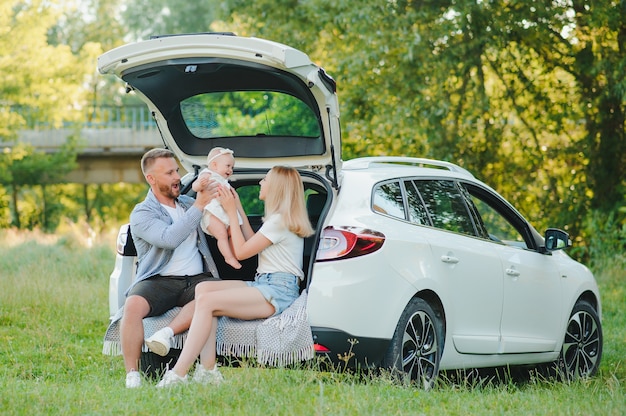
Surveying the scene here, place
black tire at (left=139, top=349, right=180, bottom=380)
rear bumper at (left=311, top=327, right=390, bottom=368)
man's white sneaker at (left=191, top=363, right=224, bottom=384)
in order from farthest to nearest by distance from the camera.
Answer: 1. black tire at (left=139, top=349, right=180, bottom=380)
2. man's white sneaker at (left=191, top=363, right=224, bottom=384)
3. rear bumper at (left=311, top=327, right=390, bottom=368)

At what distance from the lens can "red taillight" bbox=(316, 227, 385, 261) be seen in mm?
6109

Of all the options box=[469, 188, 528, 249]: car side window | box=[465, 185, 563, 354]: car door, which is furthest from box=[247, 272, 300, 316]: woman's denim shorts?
box=[469, 188, 528, 249]: car side window

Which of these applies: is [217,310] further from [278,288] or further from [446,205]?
[446,205]

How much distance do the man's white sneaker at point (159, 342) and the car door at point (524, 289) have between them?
8.27ft

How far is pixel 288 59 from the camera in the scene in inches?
239

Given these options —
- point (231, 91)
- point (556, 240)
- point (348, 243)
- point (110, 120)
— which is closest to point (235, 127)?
point (231, 91)

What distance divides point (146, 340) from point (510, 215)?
10.3ft

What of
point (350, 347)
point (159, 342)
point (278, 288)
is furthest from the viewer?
point (278, 288)

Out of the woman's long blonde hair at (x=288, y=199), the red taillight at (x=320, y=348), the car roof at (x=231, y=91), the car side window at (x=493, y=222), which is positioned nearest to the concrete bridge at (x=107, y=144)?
the car side window at (x=493, y=222)

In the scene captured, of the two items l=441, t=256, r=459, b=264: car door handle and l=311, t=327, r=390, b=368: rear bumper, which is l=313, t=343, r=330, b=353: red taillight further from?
l=441, t=256, r=459, b=264: car door handle

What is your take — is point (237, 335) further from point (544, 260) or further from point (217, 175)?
point (544, 260)

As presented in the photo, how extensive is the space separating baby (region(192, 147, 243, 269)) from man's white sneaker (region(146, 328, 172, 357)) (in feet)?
2.16

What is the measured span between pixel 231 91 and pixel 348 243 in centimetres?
166

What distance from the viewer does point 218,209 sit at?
6.80 meters
